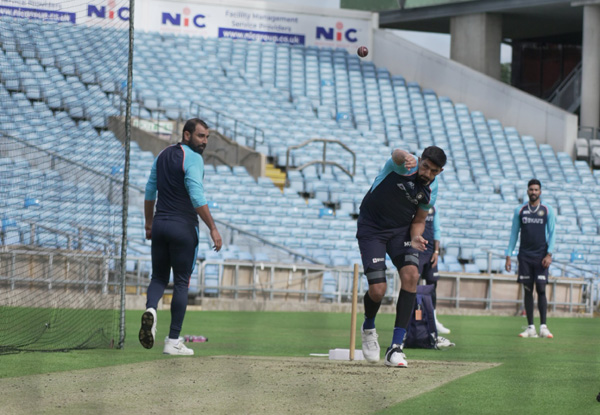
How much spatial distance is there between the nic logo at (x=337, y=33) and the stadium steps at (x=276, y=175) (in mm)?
12637

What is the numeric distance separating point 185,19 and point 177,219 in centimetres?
3106

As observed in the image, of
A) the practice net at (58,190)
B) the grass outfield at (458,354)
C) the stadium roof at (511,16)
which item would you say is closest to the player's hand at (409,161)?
the grass outfield at (458,354)

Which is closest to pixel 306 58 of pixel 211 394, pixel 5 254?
pixel 5 254

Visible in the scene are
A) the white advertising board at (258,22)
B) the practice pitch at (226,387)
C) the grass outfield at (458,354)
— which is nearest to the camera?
the practice pitch at (226,387)

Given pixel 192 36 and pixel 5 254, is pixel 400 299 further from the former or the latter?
pixel 192 36

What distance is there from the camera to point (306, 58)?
3941 cm

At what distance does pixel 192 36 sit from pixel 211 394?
3320 cm

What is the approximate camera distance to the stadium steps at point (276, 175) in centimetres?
2903

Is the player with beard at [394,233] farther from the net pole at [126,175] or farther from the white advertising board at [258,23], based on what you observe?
the white advertising board at [258,23]

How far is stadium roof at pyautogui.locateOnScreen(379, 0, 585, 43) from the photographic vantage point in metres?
40.2

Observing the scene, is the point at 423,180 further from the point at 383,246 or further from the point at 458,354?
the point at 458,354

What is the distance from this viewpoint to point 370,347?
8.79 meters

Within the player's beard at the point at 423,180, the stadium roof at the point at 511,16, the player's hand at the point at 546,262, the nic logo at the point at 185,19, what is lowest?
the player's hand at the point at 546,262

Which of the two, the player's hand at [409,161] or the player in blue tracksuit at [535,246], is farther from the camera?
the player in blue tracksuit at [535,246]
